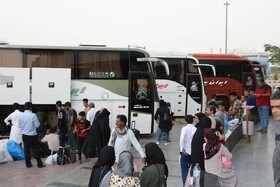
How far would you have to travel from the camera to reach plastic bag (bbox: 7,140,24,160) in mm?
10789

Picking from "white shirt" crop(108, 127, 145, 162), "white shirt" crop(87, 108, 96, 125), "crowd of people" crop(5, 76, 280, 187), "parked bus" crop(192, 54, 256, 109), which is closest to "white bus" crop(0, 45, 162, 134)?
"crowd of people" crop(5, 76, 280, 187)

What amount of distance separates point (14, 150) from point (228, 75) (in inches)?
550

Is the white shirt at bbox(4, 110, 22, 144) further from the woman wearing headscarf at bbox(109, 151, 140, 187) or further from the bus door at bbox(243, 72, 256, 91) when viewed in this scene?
the bus door at bbox(243, 72, 256, 91)

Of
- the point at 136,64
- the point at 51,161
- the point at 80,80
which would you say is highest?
the point at 136,64

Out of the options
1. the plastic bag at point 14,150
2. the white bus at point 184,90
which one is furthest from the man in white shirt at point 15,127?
the white bus at point 184,90

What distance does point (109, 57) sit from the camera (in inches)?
542

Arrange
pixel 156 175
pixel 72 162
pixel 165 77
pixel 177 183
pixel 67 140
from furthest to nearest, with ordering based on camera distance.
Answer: pixel 165 77
pixel 67 140
pixel 72 162
pixel 177 183
pixel 156 175

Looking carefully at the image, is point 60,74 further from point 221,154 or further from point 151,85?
point 221,154

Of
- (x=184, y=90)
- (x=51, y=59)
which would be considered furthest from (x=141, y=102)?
(x=184, y=90)

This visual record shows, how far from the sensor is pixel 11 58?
13.0m

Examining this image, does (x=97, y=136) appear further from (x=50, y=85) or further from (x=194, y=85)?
(x=194, y=85)

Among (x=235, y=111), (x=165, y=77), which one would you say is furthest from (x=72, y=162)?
(x=165, y=77)

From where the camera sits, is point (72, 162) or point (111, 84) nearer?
point (72, 162)

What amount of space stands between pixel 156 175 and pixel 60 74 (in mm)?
9388
